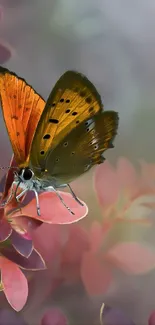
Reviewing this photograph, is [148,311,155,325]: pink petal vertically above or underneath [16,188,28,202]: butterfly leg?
underneath

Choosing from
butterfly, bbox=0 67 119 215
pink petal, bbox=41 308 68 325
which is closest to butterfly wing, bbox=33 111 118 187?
butterfly, bbox=0 67 119 215

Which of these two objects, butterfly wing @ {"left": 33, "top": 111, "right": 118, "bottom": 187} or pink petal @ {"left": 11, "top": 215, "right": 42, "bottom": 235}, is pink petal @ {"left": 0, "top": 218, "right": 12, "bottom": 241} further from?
butterfly wing @ {"left": 33, "top": 111, "right": 118, "bottom": 187}

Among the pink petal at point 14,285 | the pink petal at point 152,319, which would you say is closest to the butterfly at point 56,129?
the pink petal at point 14,285

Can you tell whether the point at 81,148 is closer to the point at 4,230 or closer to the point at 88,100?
the point at 88,100

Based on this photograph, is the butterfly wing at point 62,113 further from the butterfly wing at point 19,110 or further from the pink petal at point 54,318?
the pink petal at point 54,318

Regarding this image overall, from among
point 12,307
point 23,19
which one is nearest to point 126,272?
point 12,307

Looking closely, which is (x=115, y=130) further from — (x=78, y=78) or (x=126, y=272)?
(x=126, y=272)
